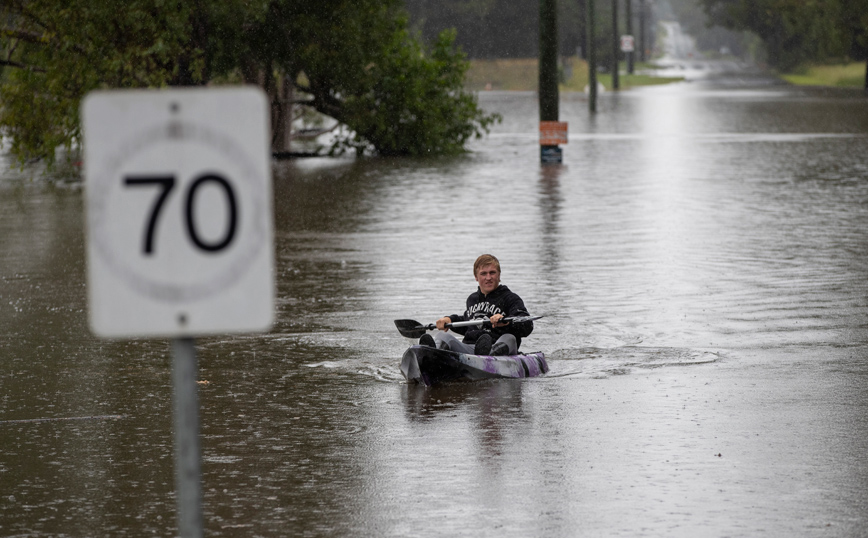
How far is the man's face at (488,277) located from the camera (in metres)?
9.32

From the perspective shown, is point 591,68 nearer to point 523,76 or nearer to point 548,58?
point 548,58

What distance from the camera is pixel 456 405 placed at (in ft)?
27.3

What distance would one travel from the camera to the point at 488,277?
9.34 meters

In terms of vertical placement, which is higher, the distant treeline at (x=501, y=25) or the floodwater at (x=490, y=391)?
the distant treeline at (x=501, y=25)

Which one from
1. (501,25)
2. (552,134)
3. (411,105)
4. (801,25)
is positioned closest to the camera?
(552,134)

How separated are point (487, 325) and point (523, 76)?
267 feet

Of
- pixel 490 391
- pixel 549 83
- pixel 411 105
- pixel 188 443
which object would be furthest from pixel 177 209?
pixel 411 105

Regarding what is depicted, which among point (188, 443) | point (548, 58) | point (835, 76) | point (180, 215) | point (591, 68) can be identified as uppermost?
point (835, 76)

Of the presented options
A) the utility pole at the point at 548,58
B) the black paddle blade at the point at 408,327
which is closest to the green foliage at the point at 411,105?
the utility pole at the point at 548,58

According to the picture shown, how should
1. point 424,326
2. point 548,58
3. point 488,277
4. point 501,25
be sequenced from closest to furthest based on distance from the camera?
point 424,326 < point 488,277 < point 548,58 < point 501,25

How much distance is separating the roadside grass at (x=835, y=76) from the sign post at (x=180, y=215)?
2856 inches

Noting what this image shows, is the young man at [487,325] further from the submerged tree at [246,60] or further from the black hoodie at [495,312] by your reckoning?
the submerged tree at [246,60]

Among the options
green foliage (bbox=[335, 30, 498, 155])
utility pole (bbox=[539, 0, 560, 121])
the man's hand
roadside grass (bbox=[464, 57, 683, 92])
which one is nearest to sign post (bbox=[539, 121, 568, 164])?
utility pole (bbox=[539, 0, 560, 121])

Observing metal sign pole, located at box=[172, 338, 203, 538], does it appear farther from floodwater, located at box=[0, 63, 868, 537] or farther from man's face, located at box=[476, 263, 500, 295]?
man's face, located at box=[476, 263, 500, 295]
